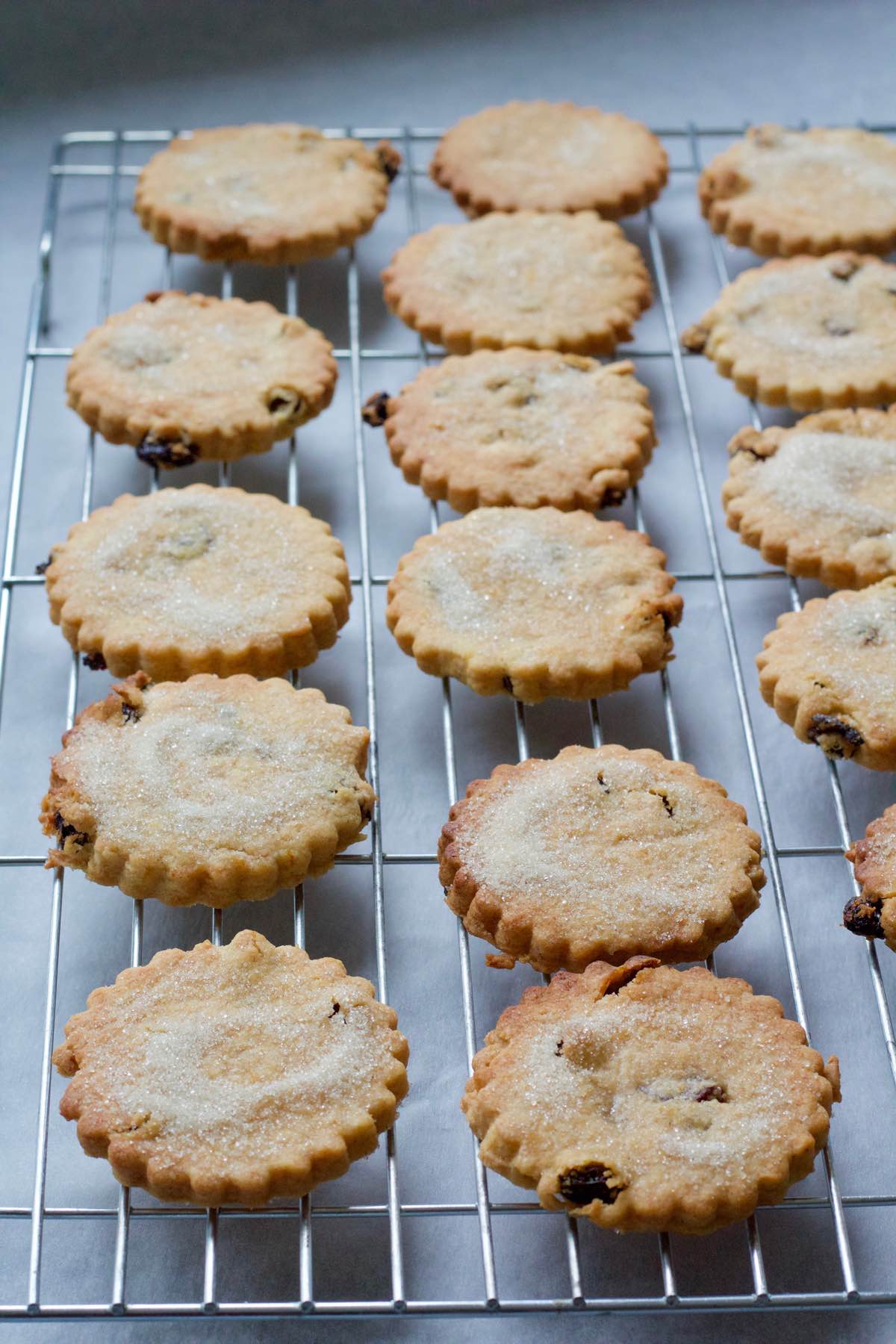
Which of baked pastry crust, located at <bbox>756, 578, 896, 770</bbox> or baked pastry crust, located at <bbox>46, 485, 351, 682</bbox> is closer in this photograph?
baked pastry crust, located at <bbox>756, 578, 896, 770</bbox>

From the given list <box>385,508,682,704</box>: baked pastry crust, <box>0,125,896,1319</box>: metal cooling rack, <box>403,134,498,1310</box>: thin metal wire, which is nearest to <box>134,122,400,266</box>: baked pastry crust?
<box>0,125,896,1319</box>: metal cooling rack

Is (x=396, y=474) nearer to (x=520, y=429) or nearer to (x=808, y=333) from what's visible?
(x=520, y=429)

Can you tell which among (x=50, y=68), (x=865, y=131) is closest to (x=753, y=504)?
(x=865, y=131)

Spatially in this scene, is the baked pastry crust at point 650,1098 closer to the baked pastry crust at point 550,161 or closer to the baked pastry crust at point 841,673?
the baked pastry crust at point 841,673

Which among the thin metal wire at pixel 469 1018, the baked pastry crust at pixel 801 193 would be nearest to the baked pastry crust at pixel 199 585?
the thin metal wire at pixel 469 1018

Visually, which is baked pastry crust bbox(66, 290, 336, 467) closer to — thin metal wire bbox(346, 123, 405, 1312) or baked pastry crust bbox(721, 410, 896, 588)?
thin metal wire bbox(346, 123, 405, 1312)

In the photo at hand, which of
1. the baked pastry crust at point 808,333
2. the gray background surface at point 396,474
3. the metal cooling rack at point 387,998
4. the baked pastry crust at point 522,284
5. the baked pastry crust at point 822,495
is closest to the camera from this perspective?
the metal cooling rack at point 387,998

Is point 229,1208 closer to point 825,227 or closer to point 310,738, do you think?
point 310,738
